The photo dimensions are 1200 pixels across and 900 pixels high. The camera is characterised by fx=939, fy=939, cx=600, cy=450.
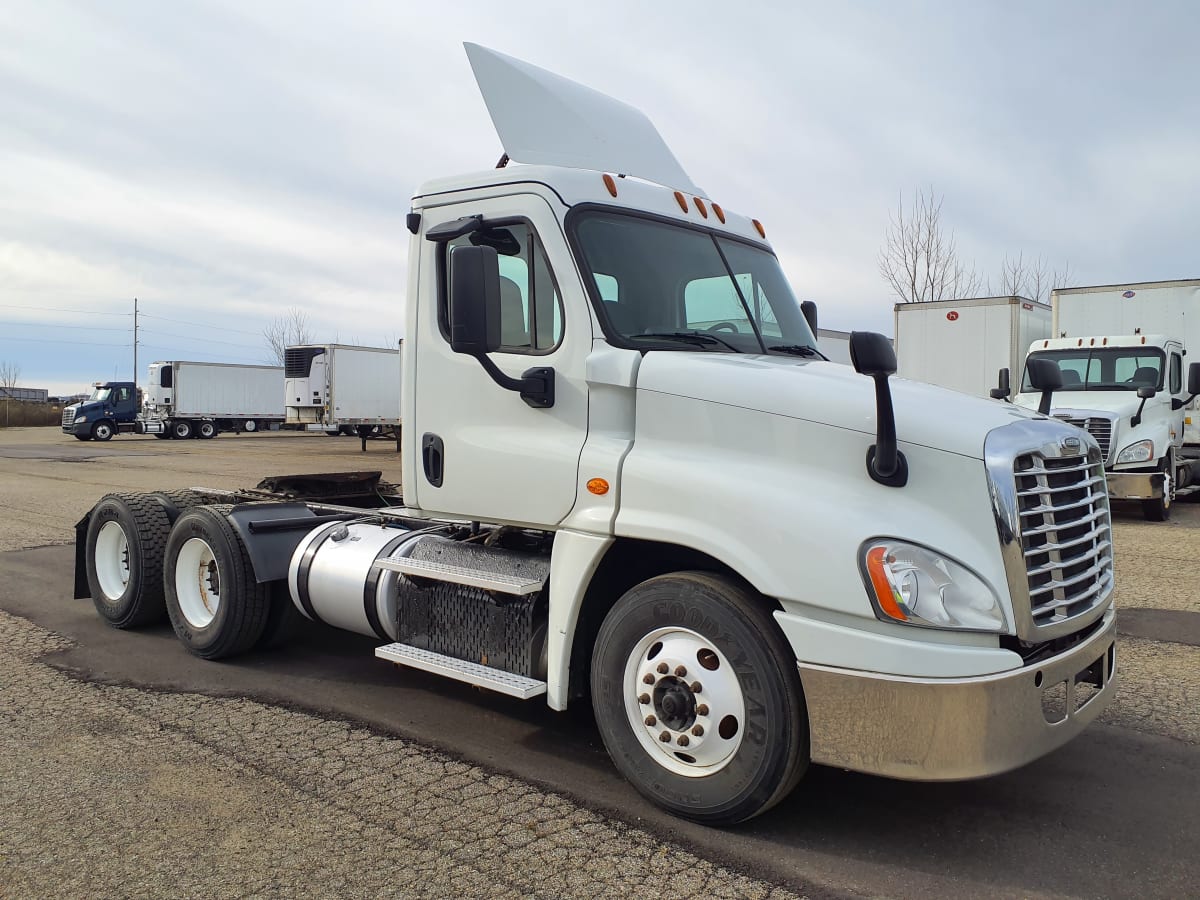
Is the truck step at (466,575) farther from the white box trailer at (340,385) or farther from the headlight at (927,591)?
the white box trailer at (340,385)

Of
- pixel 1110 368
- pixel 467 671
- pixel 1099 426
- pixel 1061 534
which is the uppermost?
pixel 1110 368

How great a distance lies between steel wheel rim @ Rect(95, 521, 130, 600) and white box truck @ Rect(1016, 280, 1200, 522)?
36.5ft

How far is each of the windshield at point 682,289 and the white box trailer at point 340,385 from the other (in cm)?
2987

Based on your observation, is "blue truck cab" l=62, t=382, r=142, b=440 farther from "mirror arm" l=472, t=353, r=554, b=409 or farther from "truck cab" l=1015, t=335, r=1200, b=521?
"mirror arm" l=472, t=353, r=554, b=409

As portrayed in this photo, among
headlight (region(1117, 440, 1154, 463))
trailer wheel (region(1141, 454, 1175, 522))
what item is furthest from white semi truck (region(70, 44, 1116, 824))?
trailer wheel (region(1141, 454, 1175, 522))

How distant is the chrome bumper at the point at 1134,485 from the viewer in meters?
12.9

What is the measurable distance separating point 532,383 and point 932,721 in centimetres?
209

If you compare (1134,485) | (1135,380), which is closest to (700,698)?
(1134,485)

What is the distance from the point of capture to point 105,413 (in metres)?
41.4

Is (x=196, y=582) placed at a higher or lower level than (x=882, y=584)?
lower

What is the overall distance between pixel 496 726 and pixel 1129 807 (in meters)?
2.87

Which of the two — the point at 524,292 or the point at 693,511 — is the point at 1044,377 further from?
the point at 524,292

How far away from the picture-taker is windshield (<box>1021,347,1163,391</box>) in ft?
46.5

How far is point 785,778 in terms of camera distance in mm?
3410
